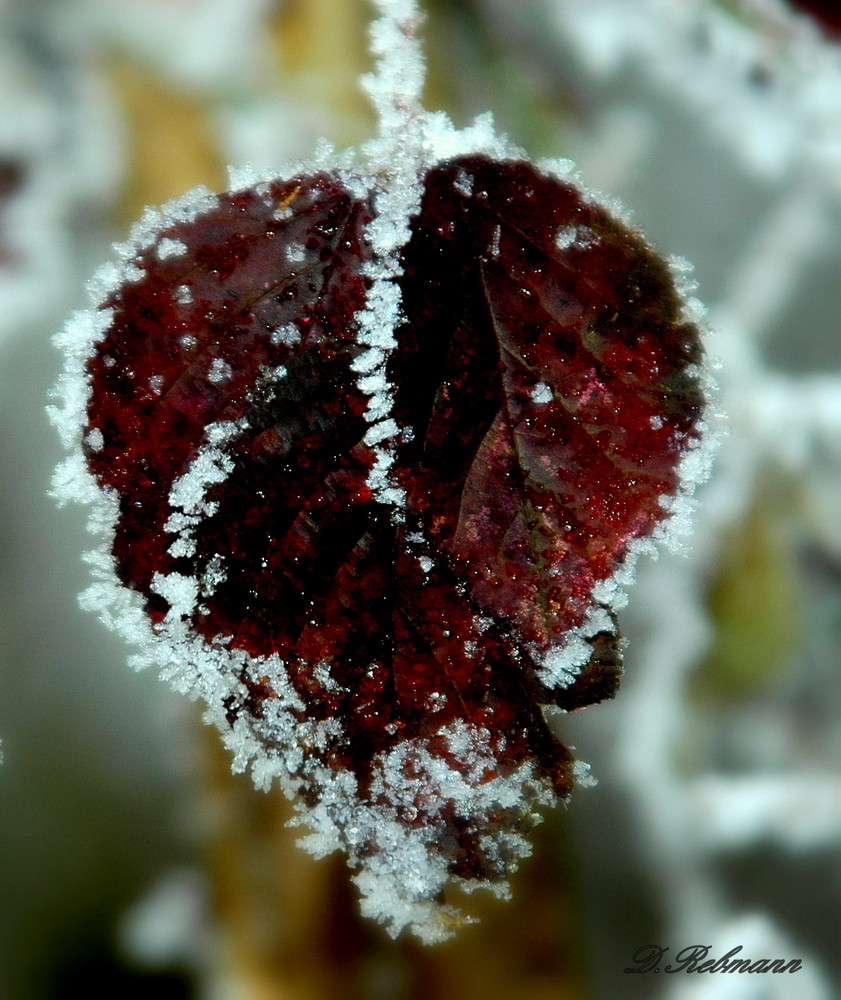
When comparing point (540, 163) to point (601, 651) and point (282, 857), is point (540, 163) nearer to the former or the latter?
point (601, 651)

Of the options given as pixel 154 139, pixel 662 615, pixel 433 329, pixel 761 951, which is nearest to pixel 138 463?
pixel 433 329

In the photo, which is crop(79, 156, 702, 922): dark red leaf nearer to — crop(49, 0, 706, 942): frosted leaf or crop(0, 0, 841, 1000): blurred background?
crop(49, 0, 706, 942): frosted leaf
